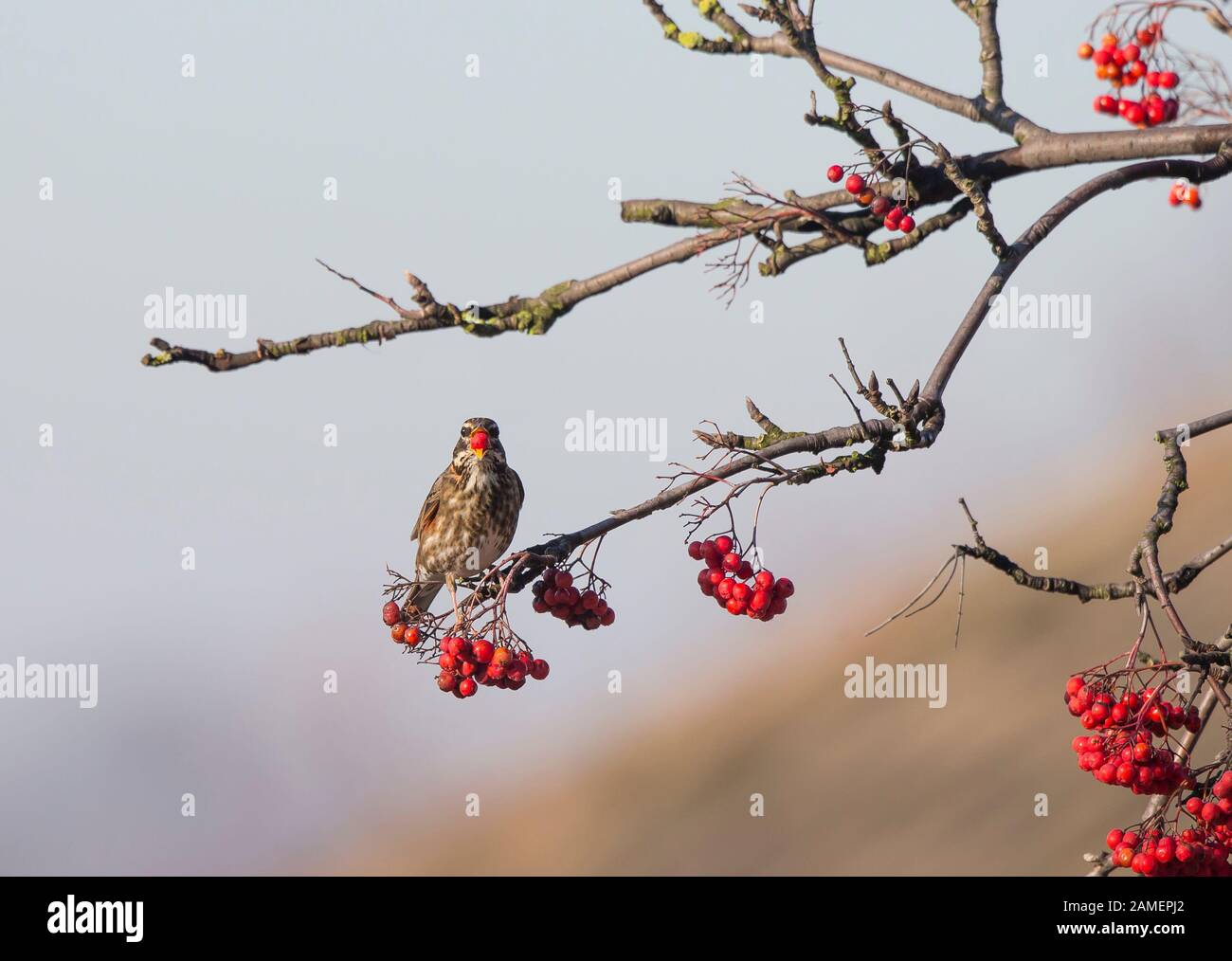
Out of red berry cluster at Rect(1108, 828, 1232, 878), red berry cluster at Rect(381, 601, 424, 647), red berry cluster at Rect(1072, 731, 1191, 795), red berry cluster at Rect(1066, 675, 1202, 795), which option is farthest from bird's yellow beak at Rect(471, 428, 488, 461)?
red berry cluster at Rect(1108, 828, 1232, 878)

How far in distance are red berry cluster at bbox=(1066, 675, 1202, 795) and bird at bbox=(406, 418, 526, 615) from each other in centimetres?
465

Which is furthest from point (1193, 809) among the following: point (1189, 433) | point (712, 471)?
point (712, 471)

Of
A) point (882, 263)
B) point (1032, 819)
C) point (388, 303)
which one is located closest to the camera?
point (388, 303)

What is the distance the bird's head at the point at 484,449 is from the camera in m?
9.15

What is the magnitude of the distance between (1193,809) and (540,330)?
2.69 meters

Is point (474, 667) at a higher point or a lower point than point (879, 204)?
lower

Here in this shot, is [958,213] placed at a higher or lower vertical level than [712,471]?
higher

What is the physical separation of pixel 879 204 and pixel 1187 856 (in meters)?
2.54

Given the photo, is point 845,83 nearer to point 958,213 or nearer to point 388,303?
point 958,213

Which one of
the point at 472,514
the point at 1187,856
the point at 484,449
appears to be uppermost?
the point at 484,449

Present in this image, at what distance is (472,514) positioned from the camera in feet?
30.2

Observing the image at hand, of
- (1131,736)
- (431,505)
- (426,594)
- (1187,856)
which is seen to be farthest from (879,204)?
(426,594)

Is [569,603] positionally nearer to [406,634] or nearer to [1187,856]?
[406,634]

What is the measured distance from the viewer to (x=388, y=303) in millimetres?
4918
